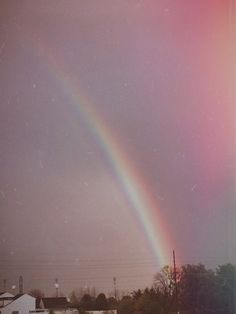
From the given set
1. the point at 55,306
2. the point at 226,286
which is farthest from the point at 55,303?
the point at 226,286

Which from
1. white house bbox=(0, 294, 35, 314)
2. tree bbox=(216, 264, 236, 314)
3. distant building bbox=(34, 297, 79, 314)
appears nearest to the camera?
tree bbox=(216, 264, 236, 314)

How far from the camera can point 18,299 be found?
229 inches

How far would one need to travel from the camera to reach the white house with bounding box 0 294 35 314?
563 cm

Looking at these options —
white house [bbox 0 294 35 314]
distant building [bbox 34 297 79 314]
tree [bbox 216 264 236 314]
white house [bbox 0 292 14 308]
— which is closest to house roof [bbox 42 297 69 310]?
distant building [bbox 34 297 79 314]

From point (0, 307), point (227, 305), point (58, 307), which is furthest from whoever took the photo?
point (58, 307)

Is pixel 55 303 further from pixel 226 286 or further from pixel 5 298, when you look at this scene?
pixel 226 286

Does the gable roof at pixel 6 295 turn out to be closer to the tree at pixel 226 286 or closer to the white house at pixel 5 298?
the white house at pixel 5 298

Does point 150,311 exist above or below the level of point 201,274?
below

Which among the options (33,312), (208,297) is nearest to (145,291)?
(208,297)

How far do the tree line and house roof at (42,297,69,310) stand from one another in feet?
0.34

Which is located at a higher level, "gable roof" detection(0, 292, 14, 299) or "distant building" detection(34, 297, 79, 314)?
"gable roof" detection(0, 292, 14, 299)

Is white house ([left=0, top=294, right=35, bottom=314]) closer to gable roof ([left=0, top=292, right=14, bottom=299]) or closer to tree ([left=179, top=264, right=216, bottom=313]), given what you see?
gable roof ([left=0, top=292, right=14, bottom=299])

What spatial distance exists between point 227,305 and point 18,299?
240cm

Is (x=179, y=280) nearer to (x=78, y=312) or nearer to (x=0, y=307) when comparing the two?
(x=78, y=312)
